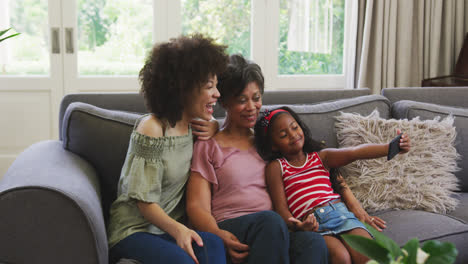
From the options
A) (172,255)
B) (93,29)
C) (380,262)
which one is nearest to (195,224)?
(172,255)

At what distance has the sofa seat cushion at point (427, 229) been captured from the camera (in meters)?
1.59

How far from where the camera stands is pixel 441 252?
0.82 metres

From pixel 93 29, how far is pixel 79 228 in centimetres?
261

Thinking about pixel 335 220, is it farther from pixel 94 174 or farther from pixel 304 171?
pixel 94 174

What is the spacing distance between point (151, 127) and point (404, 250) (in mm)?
914

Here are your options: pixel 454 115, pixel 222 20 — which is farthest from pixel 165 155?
pixel 222 20

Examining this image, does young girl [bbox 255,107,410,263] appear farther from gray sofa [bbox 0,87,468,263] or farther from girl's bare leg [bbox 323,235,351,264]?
gray sofa [bbox 0,87,468,263]

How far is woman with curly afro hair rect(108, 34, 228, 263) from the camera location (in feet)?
4.62

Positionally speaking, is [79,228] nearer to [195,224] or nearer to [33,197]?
[33,197]

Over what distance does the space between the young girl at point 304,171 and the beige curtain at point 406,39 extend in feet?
7.18

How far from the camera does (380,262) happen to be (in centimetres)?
87

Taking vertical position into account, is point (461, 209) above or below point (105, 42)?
below

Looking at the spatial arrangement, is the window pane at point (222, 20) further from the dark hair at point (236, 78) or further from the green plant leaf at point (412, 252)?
the green plant leaf at point (412, 252)

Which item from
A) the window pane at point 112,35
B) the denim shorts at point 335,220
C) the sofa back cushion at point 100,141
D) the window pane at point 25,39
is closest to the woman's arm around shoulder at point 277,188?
the denim shorts at point 335,220
